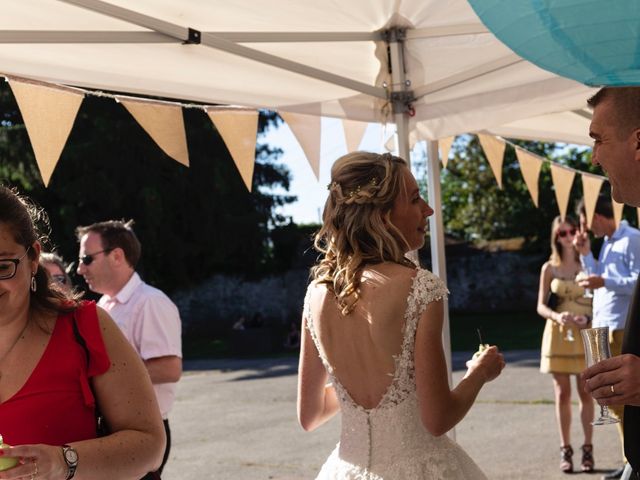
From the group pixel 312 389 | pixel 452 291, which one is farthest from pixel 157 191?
pixel 312 389

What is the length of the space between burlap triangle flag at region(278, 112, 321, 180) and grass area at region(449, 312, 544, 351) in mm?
10585

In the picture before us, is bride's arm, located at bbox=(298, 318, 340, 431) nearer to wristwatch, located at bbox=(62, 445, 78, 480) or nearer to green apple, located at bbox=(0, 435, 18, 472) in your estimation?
wristwatch, located at bbox=(62, 445, 78, 480)

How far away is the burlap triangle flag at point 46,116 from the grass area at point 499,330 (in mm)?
11916

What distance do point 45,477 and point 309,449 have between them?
544cm

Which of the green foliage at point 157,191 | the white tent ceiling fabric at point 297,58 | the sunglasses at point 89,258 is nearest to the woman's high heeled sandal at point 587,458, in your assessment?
the white tent ceiling fabric at point 297,58

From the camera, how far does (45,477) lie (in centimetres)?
175

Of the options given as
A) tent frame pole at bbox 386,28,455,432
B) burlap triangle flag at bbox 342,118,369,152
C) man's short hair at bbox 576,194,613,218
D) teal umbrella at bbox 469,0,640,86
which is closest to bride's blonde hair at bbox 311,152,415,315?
teal umbrella at bbox 469,0,640,86

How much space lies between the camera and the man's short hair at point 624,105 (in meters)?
1.91

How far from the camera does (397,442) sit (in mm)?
2596

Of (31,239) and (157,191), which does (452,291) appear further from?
(31,239)

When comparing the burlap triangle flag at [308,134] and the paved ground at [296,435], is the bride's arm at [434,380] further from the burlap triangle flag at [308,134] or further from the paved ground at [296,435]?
the paved ground at [296,435]

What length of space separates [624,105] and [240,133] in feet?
9.23

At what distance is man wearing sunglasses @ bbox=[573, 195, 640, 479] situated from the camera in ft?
17.3

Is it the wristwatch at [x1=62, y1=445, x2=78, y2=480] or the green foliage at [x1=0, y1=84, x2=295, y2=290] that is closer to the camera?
the wristwatch at [x1=62, y1=445, x2=78, y2=480]
